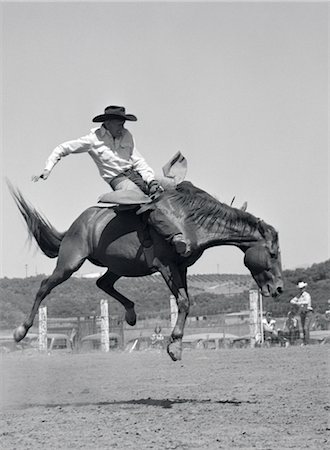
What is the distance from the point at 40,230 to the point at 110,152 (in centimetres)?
158

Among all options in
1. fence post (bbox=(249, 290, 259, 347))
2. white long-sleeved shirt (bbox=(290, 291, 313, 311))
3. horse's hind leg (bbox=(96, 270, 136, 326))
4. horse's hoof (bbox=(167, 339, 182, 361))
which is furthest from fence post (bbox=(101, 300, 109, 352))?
horse's hoof (bbox=(167, 339, 182, 361))

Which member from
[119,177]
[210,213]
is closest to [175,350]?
[210,213]

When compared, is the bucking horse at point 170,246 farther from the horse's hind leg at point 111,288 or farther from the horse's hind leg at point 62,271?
the horse's hind leg at point 111,288

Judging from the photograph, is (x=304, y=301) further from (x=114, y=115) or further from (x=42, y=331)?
(x=114, y=115)

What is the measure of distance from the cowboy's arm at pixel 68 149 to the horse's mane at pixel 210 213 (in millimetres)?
1139

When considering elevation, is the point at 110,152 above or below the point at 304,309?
above

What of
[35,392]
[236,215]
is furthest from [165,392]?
[236,215]

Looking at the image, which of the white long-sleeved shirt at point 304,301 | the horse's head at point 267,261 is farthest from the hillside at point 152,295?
the horse's head at point 267,261

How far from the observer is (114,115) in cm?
1027

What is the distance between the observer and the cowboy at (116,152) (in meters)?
10.2

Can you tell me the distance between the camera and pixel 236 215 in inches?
398

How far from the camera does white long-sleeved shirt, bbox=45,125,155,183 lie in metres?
10.2

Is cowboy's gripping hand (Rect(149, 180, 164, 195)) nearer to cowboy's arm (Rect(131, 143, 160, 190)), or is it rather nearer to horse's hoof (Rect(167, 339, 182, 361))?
cowboy's arm (Rect(131, 143, 160, 190))

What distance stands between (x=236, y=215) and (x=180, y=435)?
3.33 m
